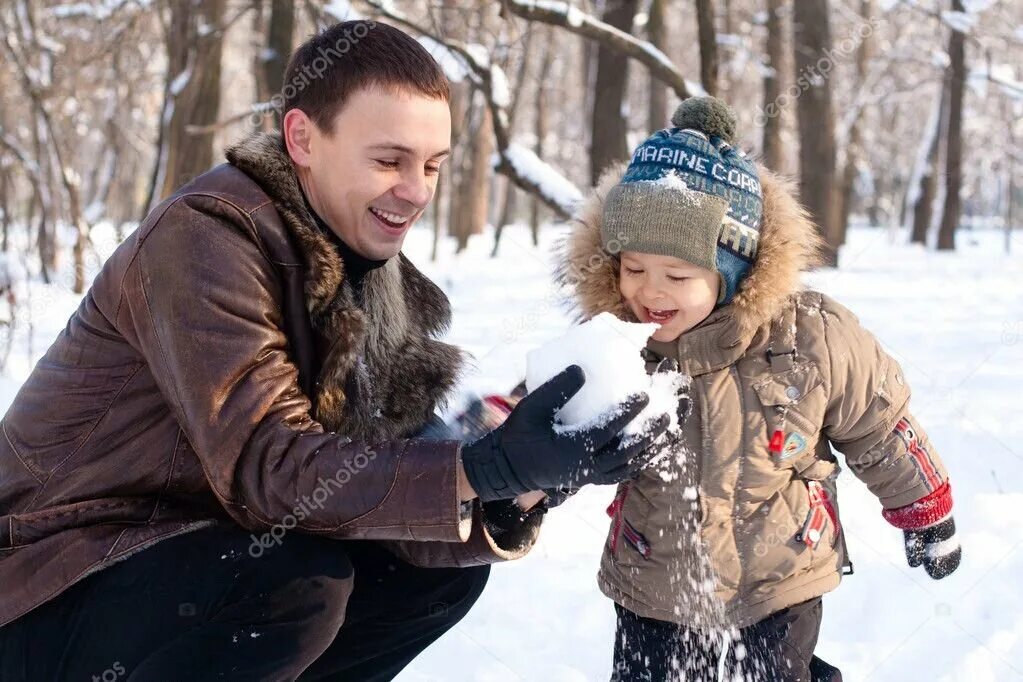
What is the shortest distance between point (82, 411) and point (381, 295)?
634 mm

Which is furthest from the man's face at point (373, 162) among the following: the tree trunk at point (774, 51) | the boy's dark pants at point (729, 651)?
the tree trunk at point (774, 51)

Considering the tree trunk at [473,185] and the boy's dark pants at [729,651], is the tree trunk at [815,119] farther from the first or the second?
the boy's dark pants at [729,651]

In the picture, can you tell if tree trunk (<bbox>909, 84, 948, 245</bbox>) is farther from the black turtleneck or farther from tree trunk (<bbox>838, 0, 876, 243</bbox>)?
the black turtleneck

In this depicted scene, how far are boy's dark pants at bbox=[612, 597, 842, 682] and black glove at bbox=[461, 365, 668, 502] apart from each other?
78 cm

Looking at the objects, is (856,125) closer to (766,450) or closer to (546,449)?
(766,450)

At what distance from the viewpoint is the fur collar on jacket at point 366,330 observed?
1898 mm

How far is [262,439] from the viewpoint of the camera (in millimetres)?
1686

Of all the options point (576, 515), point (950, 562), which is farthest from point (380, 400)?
point (576, 515)

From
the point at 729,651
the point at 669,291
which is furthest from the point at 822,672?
the point at 669,291

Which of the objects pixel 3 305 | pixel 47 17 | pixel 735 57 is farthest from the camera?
pixel 735 57

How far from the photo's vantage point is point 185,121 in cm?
995

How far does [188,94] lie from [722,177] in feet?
28.3

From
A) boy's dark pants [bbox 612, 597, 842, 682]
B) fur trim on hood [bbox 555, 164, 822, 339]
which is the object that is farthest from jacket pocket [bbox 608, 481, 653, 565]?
fur trim on hood [bbox 555, 164, 822, 339]

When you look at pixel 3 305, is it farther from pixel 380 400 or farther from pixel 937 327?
pixel 380 400
